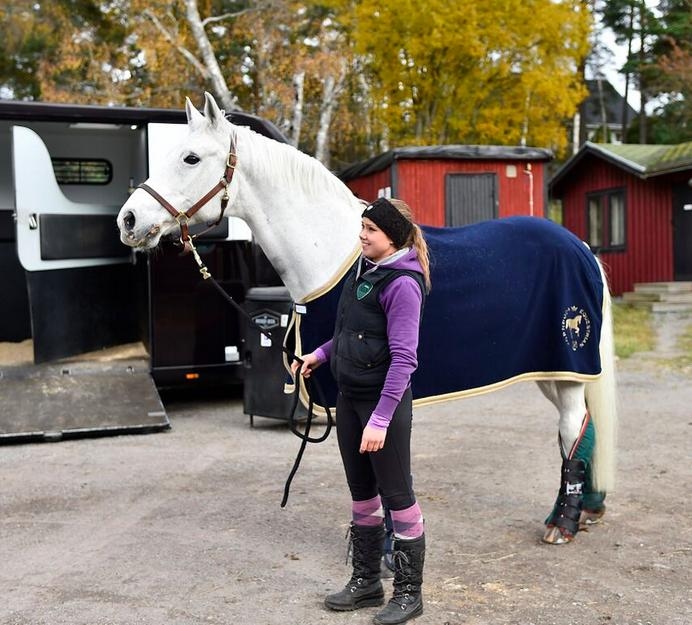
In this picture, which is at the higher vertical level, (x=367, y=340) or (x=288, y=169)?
(x=288, y=169)

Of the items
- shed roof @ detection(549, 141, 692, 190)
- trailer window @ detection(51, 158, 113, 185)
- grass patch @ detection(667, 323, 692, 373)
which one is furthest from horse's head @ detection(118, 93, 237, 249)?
shed roof @ detection(549, 141, 692, 190)

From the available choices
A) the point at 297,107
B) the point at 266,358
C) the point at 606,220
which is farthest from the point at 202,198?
the point at 606,220

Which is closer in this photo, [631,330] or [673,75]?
[631,330]

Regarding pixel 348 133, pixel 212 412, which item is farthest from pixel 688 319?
pixel 348 133

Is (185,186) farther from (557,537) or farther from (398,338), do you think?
(557,537)

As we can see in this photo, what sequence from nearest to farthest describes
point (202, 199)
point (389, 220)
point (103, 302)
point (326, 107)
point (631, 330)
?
1. point (389, 220)
2. point (202, 199)
3. point (103, 302)
4. point (631, 330)
5. point (326, 107)

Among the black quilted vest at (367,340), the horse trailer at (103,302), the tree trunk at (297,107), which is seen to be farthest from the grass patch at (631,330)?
the black quilted vest at (367,340)

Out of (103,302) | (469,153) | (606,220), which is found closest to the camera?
(103,302)

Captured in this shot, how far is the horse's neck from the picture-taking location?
3584 mm

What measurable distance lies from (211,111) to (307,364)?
45.3 inches

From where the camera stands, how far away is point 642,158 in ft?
59.1

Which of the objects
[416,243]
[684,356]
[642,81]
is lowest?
[684,356]

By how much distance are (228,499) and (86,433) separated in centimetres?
216

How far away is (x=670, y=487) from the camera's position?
16.3 feet
